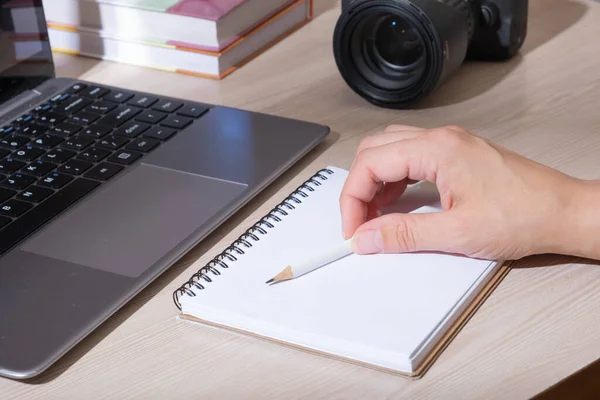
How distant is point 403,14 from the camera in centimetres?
101

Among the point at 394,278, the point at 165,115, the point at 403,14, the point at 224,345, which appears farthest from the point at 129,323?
the point at 403,14

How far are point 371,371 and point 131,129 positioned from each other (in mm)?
437

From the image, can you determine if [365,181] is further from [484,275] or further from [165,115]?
[165,115]

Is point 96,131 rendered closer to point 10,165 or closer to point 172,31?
point 10,165

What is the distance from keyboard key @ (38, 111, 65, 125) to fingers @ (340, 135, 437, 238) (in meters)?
0.36

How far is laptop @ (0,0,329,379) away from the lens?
0.75 meters

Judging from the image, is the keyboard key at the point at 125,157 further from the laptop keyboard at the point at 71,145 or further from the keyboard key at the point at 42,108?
the keyboard key at the point at 42,108

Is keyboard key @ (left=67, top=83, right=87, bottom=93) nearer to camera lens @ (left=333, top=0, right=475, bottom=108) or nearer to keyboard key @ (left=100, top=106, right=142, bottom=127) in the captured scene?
keyboard key @ (left=100, top=106, right=142, bottom=127)

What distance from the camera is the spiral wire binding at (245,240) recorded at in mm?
767

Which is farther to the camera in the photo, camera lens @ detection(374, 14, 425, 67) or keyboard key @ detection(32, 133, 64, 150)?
camera lens @ detection(374, 14, 425, 67)

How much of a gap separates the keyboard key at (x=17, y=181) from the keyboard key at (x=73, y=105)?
0.48 feet

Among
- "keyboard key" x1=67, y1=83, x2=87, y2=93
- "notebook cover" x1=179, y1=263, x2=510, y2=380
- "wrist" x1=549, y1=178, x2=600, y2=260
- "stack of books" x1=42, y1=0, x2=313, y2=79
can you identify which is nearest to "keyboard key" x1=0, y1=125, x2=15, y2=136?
"keyboard key" x1=67, y1=83, x2=87, y2=93

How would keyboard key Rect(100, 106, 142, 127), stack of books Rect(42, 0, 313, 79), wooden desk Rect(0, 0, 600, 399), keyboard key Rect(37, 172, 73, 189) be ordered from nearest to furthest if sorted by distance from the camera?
1. wooden desk Rect(0, 0, 600, 399)
2. keyboard key Rect(37, 172, 73, 189)
3. keyboard key Rect(100, 106, 142, 127)
4. stack of books Rect(42, 0, 313, 79)

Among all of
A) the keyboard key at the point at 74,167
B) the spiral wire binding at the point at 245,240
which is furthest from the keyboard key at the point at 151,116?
the spiral wire binding at the point at 245,240
